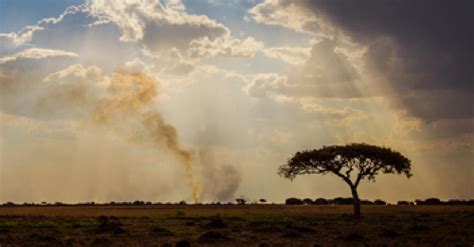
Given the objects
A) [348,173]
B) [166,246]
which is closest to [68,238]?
[166,246]

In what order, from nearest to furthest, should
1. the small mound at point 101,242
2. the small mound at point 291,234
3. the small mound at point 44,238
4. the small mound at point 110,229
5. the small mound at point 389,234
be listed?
the small mound at point 101,242, the small mound at point 44,238, the small mound at point 389,234, the small mound at point 291,234, the small mound at point 110,229

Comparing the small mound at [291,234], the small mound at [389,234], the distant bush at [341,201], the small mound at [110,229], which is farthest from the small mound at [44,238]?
the distant bush at [341,201]

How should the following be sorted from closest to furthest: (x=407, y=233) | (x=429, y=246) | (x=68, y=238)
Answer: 1. (x=429, y=246)
2. (x=68, y=238)
3. (x=407, y=233)


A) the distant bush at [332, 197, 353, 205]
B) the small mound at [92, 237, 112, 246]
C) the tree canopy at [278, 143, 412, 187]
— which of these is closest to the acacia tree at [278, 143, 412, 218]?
the tree canopy at [278, 143, 412, 187]

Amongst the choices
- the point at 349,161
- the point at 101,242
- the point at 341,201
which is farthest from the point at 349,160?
the point at 341,201

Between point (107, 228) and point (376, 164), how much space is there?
46.6 metres

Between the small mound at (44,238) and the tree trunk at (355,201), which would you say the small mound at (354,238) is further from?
the tree trunk at (355,201)

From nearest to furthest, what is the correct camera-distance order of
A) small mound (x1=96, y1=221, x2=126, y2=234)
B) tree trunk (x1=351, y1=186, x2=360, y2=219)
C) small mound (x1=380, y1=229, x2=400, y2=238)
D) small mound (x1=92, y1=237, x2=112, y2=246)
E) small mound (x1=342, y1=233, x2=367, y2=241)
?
small mound (x1=92, y1=237, x2=112, y2=246)
small mound (x1=342, y1=233, x2=367, y2=241)
small mound (x1=380, y1=229, x2=400, y2=238)
small mound (x1=96, y1=221, x2=126, y2=234)
tree trunk (x1=351, y1=186, x2=360, y2=219)

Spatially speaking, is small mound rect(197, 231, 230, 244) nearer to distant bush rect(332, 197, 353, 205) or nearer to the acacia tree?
the acacia tree

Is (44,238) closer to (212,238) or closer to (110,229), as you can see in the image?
(110,229)

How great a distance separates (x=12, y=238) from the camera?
138ft

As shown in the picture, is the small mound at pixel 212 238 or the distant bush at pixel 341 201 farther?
the distant bush at pixel 341 201

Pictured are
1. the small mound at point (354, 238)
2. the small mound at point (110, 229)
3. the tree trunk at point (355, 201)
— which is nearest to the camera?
the small mound at point (354, 238)

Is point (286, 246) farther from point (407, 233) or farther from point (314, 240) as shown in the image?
point (407, 233)
